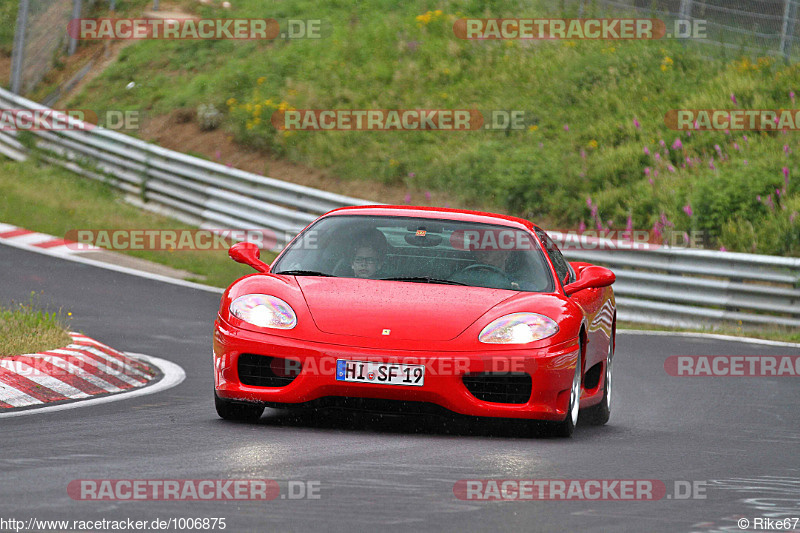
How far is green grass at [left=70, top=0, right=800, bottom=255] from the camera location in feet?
64.1

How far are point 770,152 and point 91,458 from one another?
16.1 metres

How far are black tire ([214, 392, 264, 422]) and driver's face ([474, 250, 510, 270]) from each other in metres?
1.61

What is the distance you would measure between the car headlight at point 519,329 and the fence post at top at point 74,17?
21497mm

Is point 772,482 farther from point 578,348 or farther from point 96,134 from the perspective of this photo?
point 96,134

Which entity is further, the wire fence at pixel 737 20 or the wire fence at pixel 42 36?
the wire fence at pixel 42 36

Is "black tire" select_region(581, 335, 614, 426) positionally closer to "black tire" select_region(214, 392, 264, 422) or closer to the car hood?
the car hood

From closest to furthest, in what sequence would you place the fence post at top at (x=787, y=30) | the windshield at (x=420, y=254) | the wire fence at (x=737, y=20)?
the windshield at (x=420, y=254) < the fence post at top at (x=787, y=30) < the wire fence at (x=737, y=20)

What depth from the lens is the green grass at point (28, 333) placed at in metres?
8.71

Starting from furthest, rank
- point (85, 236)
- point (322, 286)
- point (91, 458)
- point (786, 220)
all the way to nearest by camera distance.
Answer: point (85, 236)
point (786, 220)
point (322, 286)
point (91, 458)

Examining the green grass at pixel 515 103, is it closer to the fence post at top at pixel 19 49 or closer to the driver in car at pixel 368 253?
the fence post at top at pixel 19 49

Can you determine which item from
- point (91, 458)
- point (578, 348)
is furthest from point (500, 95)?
point (91, 458)

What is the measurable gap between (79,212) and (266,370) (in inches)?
554

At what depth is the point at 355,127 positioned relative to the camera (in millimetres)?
24391

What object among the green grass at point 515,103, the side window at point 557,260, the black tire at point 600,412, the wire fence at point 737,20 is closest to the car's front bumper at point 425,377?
the side window at point 557,260
